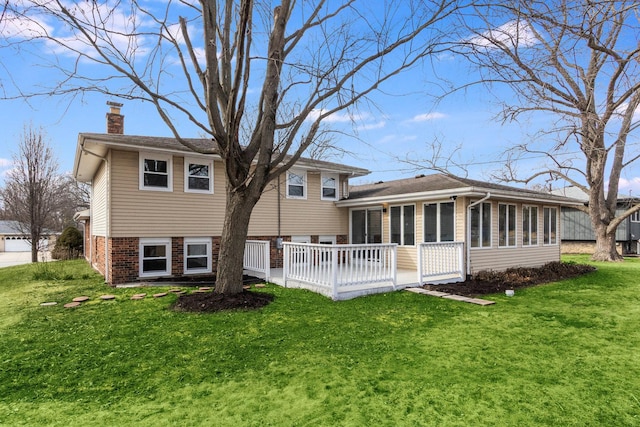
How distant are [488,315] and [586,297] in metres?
3.80

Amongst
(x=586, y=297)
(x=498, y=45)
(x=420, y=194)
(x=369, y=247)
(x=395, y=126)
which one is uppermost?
(x=498, y=45)

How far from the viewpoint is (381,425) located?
300 centimetres

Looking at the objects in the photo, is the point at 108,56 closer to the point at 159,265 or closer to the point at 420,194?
the point at 159,265

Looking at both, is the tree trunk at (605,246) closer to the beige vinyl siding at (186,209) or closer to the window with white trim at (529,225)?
the window with white trim at (529,225)

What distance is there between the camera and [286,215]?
42.2ft

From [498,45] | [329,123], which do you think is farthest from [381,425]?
[329,123]

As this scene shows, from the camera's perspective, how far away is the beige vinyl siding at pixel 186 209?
9812 mm

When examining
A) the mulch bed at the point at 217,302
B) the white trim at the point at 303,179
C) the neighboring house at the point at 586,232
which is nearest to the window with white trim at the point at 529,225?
the white trim at the point at 303,179

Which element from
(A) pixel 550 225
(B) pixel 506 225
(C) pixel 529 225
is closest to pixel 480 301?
(B) pixel 506 225

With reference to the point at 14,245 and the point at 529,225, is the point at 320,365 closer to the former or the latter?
the point at 529,225

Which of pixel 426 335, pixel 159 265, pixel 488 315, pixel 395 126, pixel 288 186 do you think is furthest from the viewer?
pixel 288 186

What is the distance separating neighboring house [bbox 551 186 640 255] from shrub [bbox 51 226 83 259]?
29.9 m

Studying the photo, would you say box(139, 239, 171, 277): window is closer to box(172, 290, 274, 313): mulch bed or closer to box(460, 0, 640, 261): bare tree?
box(172, 290, 274, 313): mulch bed

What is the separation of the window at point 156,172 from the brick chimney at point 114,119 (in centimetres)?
405
